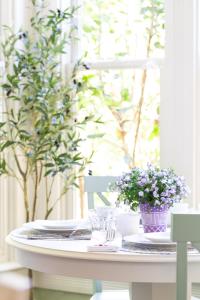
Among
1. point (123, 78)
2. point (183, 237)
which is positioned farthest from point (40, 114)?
point (183, 237)

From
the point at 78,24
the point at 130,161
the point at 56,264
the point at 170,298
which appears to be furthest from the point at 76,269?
the point at 78,24

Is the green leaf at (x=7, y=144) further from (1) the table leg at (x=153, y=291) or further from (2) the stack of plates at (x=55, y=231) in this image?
(1) the table leg at (x=153, y=291)

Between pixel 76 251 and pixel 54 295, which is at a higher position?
pixel 76 251

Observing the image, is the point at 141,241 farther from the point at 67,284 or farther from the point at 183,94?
the point at 67,284

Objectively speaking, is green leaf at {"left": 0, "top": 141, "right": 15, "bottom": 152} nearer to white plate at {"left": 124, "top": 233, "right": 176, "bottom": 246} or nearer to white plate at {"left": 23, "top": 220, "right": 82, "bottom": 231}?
white plate at {"left": 23, "top": 220, "right": 82, "bottom": 231}

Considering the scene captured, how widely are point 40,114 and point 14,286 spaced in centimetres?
124

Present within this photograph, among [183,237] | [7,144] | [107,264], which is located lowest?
[107,264]

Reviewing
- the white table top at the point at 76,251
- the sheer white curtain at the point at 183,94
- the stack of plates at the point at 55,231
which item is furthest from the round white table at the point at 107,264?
the sheer white curtain at the point at 183,94

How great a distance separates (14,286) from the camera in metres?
4.51

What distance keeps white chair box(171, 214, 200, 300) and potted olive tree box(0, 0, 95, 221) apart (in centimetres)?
237

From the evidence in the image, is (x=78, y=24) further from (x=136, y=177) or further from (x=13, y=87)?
(x=136, y=177)

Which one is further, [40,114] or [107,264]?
[40,114]

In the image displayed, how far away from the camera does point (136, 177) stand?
8.43 ft

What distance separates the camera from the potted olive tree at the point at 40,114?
4.33 meters
